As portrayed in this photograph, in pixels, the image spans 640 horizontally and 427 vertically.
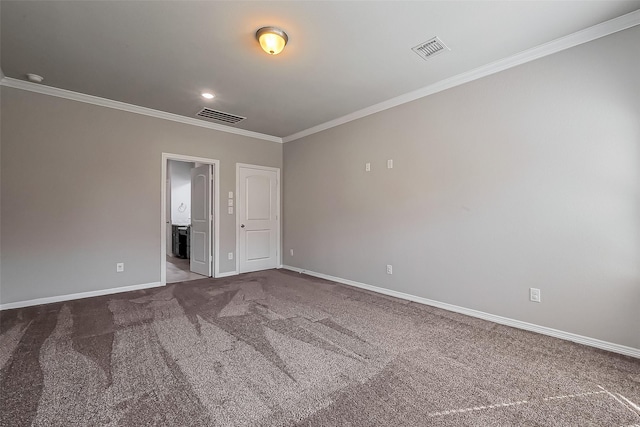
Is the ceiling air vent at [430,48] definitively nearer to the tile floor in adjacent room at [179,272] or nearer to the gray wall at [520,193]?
the gray wall at [520,193]

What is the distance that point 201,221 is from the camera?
5219 mm

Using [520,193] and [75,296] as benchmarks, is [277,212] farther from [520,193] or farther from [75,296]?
[520,193]

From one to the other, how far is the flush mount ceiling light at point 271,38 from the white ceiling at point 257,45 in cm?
5

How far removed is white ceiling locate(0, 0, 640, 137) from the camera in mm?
2170

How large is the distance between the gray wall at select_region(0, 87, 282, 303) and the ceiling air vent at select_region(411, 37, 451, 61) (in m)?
3.65

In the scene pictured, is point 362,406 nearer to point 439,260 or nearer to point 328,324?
point 328,324

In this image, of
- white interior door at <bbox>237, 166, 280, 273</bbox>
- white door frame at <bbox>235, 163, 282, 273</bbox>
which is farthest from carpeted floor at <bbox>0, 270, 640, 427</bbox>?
white interior door at <bbox>237, 166, 280, 273</bbox>

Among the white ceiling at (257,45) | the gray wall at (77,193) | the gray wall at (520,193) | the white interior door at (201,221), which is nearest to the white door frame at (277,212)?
the white interior door at (201,221)

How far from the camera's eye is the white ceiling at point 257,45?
2.17 m

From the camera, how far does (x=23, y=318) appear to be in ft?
9.86

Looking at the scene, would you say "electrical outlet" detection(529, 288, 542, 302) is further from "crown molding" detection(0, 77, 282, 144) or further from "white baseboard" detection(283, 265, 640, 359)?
"crown molding" detection(0, 77, 282, 144)

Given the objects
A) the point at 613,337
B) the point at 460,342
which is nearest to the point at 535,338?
the point at 613,337

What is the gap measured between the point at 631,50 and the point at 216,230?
17.5 ft

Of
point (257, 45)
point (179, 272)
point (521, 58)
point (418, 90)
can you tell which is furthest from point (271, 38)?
point (179, 272)
